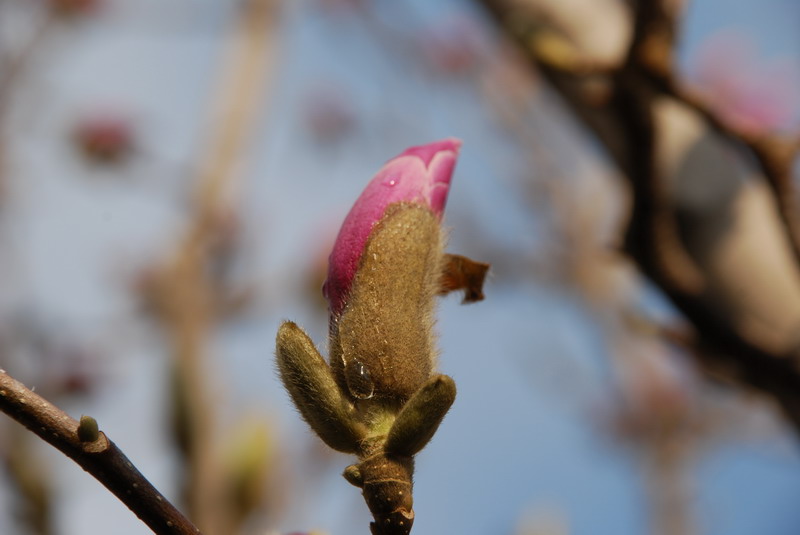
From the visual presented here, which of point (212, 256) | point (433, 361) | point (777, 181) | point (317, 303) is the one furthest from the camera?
point (317, 303)

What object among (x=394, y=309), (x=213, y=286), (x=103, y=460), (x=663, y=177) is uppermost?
(x=213, y=286)

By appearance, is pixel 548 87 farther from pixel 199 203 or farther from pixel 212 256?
pixel 212 256

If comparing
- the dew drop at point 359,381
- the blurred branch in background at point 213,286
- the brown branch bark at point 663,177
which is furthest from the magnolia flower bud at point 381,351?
the blurred branch in background at point 213,286

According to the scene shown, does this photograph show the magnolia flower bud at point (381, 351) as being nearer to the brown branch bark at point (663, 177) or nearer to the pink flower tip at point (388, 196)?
the pink flower tip at point (388, 196)

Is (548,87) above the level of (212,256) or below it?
below

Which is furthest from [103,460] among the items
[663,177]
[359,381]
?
[663,177]

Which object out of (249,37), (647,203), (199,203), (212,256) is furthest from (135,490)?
(249,37)

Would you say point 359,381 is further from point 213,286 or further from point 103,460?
point 213,286
